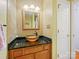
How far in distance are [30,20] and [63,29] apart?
1268mm

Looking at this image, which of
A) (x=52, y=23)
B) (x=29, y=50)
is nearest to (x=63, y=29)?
(x=52, y=23)

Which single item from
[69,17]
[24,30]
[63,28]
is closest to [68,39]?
[63,28]

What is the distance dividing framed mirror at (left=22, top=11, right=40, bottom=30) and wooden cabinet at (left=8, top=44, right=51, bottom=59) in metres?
0.92

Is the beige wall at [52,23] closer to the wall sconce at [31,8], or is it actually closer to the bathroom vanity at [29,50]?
the bathroom vanity at [29,50]

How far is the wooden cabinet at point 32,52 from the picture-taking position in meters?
2.80

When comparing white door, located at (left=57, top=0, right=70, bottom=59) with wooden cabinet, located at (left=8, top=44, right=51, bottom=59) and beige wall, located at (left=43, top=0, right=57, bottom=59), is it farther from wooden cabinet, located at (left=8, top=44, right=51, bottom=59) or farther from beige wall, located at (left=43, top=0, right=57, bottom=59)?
wooden cabinet, located at (left=8, top=44, right=51, bottom=59)

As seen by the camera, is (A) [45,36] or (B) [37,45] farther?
(A) [45,36]

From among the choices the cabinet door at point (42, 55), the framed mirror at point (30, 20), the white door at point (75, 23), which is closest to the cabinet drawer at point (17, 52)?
the cabinet door at point (42, 55)

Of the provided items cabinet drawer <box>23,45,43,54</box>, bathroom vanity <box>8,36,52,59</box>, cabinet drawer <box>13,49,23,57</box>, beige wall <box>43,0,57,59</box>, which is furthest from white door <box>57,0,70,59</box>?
cabinet drawer <box>13,49,23,57</box>

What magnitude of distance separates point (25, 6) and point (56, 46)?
1759 millimetres

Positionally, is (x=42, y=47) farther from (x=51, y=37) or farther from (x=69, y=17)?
(x=69, y=17)

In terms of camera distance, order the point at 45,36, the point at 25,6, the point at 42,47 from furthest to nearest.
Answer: the point at 45,36 < the point at 25,6 < the point at 42,47

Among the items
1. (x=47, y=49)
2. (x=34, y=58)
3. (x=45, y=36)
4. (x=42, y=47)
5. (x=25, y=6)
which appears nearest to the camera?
(x=34, y=58)

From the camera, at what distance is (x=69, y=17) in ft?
15.2
